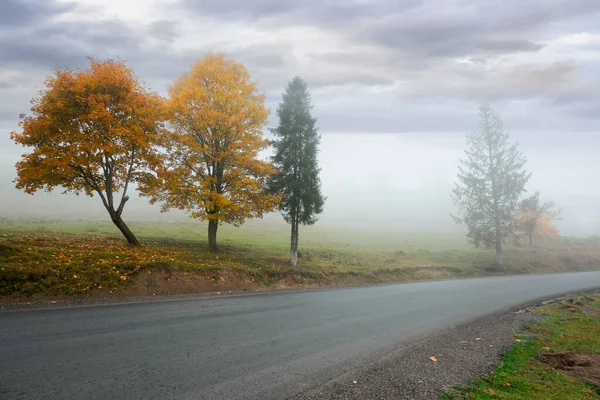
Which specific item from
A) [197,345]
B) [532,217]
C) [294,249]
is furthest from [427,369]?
[532,217]

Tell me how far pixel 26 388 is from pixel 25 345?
94.7 inches

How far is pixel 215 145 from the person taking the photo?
23047 millimetres

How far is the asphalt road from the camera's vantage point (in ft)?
18.6

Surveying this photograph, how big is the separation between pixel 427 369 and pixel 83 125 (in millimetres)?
19193

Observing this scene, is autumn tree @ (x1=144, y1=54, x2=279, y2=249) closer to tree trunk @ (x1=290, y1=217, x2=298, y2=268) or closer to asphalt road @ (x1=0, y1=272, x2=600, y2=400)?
tree trunk @ (x1=290, y1=217, x2=298, y2=268)

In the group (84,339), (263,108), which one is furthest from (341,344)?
(263,108)

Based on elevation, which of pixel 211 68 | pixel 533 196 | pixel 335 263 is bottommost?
pixel 335 263

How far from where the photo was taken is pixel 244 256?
23.8 metres

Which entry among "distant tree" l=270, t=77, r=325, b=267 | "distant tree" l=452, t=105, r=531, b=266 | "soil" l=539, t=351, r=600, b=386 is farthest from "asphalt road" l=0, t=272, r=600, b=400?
"distant tree" l=452, t=105, r=531, b=266

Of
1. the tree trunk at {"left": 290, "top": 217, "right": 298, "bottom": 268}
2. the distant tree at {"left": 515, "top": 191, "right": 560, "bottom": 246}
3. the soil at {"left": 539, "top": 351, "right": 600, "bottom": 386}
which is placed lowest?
the soil at {"left": 539, "top": 351, "right": 600, "bottom": 386}

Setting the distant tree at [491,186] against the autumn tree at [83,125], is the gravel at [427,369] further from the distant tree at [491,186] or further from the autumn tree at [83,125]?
the distant tree at [491,186]

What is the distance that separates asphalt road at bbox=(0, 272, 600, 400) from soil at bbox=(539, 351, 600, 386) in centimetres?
299

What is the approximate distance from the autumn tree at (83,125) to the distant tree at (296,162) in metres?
9.14

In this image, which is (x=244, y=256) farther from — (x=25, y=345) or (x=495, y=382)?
(x=495, y=382)
